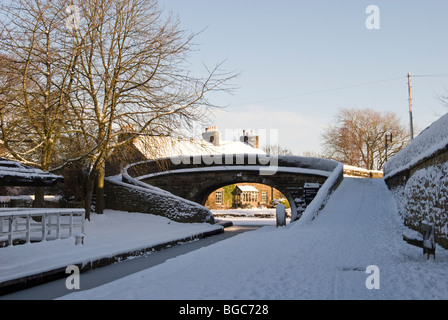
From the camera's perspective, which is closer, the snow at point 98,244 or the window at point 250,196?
the snow at point 98,244

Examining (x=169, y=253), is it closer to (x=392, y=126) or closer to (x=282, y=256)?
(x=282, y=256)

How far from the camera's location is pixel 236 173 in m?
28.8

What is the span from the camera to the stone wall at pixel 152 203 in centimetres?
2059

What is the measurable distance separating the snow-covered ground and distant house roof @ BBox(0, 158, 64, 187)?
326 centimetres

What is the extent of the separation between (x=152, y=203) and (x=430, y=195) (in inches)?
523

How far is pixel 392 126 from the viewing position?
46.5 m

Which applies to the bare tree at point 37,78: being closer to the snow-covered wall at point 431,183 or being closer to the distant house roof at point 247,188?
the snow-covered wall at point 431,183

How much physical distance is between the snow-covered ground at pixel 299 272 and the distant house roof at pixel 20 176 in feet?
10.7

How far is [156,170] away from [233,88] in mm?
13023

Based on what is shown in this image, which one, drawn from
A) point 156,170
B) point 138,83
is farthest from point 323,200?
point 156,170
